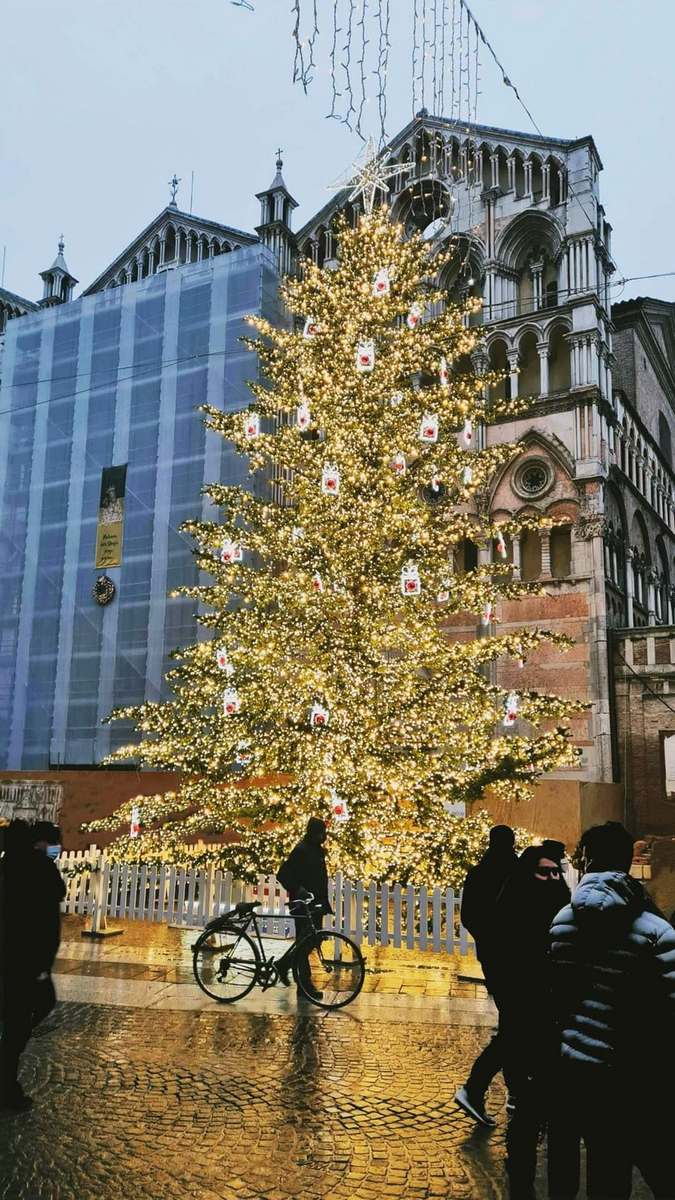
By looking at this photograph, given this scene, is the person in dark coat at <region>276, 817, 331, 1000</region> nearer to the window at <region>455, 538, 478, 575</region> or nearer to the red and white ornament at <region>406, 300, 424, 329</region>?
the red and white ornament at <region>406, 300, 424, 329</region>

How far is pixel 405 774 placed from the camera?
1329cm

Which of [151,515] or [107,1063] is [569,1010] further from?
[151,515]

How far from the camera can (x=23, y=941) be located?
6031mm

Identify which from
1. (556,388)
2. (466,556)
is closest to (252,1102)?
(466,556)

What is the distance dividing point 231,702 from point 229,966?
552 centimetres

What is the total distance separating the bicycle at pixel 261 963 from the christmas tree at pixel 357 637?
387cm

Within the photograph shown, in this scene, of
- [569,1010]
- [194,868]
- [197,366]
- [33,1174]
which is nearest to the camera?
[569,1010]

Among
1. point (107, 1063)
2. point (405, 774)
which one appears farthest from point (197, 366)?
point (107, 1063)

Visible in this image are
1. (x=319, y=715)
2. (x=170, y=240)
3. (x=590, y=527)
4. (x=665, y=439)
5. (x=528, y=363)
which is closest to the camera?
(x=319, y=715)

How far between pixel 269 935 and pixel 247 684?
4959 mm

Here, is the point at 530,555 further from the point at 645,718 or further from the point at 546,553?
the point at 645,718

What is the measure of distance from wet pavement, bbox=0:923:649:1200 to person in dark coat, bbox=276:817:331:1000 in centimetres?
68

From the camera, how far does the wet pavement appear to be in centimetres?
467

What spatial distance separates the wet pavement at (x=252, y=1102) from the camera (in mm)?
4672
